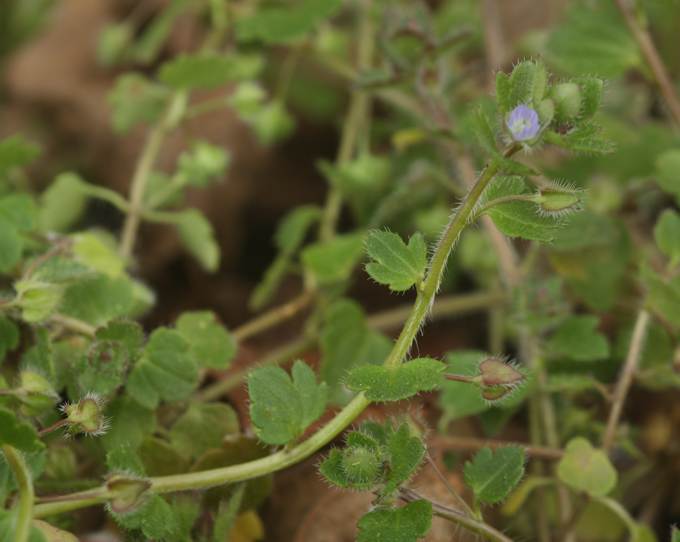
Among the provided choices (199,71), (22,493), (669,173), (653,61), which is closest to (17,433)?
(22,493)

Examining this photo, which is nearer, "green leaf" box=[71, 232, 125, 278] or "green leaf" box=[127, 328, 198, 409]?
"green leaf" box=[127, 328, 198, 409]

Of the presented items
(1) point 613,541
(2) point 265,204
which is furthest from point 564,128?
(2) point 265,204

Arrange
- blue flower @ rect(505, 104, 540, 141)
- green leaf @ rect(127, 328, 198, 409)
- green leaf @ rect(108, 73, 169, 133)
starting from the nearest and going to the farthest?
blue flower @ rect(505, 104, 540, 141), green leaf @ rect(127, 328, 198, 409), green leaf @ rect(108, 73, 169, 133)

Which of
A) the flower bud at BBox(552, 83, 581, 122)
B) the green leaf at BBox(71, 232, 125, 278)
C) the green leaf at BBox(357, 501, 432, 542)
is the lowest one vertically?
the green leaf at BBox(357, 501, 432, 542)

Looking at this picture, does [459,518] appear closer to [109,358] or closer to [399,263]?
[399,263]

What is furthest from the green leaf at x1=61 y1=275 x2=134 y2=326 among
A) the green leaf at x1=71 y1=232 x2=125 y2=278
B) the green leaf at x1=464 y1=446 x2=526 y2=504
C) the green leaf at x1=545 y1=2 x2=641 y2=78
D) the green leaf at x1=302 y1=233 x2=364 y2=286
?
the green leaf at x1=545 y1=2 x2=641 y2=78

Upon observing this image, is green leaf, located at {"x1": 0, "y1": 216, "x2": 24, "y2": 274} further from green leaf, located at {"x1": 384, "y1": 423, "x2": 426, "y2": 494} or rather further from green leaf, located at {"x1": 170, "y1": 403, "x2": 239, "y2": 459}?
green leaf, located at {"x1": 384, "y1": 423, "x2": 426, "y2": 494}
